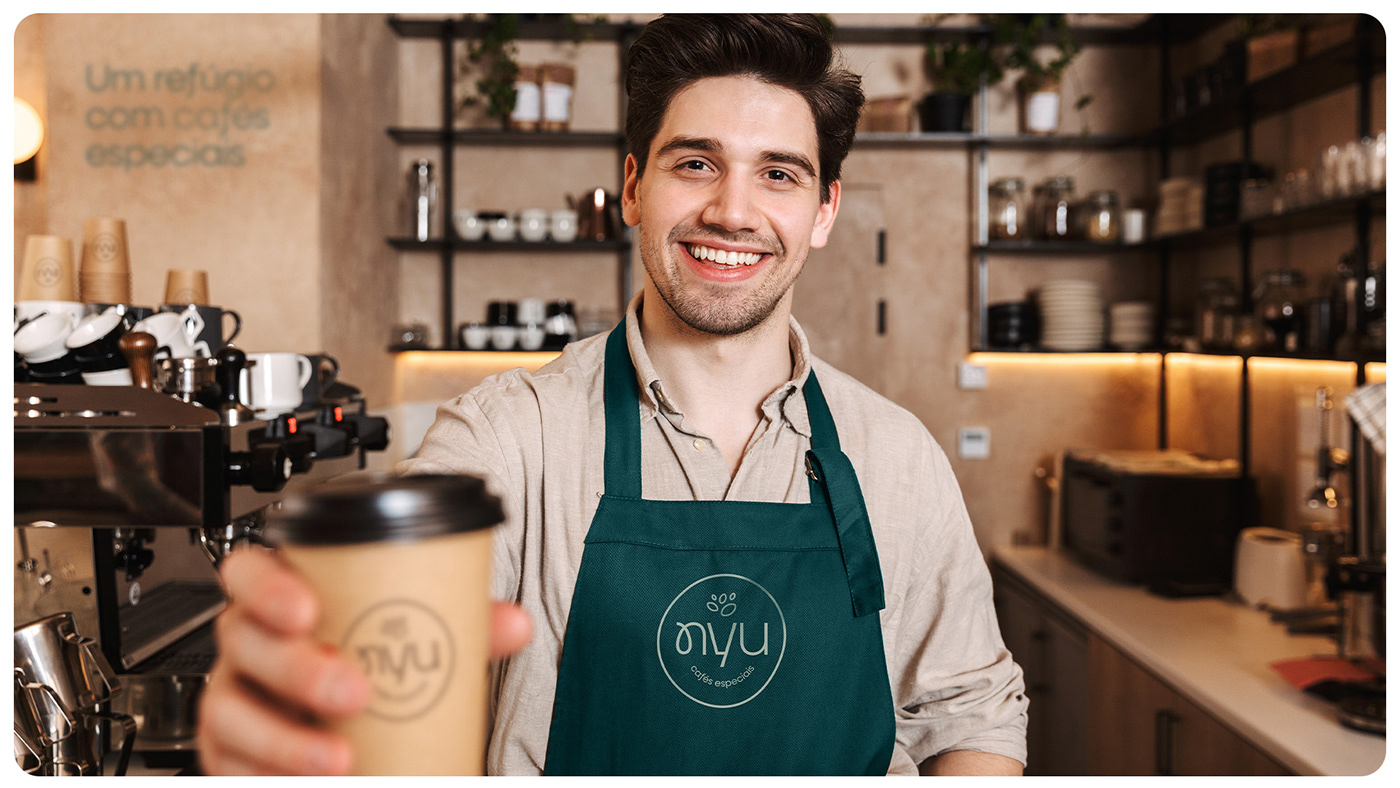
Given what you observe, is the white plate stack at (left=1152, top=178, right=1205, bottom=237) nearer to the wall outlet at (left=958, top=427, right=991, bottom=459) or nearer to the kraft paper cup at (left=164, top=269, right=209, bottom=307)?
the wall outlet at (left=958, top=427, right=991, bottom=459)

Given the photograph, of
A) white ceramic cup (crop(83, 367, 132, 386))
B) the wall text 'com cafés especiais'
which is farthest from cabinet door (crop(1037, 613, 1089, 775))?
the wall text 'com cafés especiais'

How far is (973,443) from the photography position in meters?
3.80

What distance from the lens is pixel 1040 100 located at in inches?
140

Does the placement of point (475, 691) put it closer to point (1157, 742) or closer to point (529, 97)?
point (1157, 742)

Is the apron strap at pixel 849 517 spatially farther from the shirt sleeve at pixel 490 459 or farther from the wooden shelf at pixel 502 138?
the wooden shelf at pixel 502 138

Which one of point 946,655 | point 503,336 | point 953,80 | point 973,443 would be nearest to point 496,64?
point 503,336

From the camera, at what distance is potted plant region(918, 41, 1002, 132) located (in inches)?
139

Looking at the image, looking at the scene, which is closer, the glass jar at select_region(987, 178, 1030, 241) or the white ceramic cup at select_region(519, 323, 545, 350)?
the white ceramic cup at select_region(519, 323, 545, 350)

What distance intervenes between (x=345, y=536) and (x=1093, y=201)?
3709 mm

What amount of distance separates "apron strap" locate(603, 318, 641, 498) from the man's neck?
51 mm

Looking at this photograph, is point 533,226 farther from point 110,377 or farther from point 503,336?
point 110,377

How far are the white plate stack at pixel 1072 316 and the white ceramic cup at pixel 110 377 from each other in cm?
313

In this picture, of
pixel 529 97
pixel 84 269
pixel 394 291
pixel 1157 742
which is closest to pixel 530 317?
pixel 394 291

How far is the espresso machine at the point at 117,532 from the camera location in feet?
3.84
